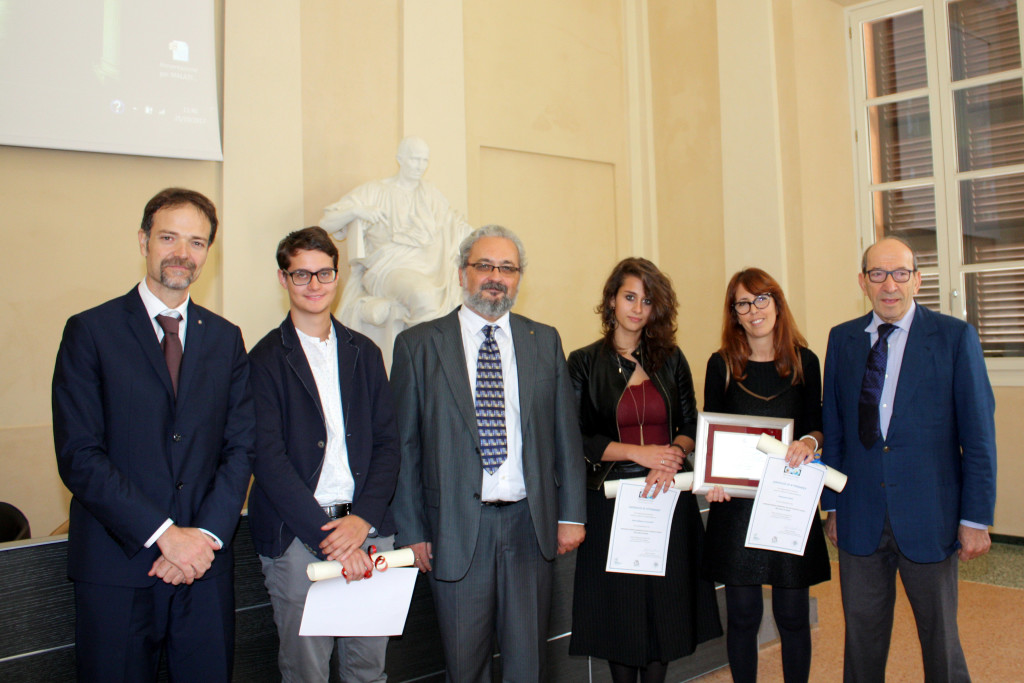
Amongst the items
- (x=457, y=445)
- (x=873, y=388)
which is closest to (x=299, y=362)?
(x=457, y=445)

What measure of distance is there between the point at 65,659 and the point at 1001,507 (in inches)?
223

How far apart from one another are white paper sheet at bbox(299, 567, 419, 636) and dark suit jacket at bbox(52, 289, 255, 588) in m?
0.24

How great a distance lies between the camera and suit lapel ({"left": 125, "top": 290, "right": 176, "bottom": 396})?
6.27 feet

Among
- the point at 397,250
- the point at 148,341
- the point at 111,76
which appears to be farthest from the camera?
the point at 397,250

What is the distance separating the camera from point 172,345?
77.6 inches

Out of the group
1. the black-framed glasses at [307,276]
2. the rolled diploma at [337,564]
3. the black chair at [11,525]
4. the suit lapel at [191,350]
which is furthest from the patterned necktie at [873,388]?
the black chair at [11,525]

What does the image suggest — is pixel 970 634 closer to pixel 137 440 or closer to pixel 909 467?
pixel 909 467

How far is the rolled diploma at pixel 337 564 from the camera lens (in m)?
1.92

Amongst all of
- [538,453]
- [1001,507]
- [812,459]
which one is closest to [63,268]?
[538,453]

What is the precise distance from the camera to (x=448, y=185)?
19.2 feet

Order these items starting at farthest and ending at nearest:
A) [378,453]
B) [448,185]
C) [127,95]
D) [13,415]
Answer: [448,185] → [127,95] → [13,415] → [378,453]

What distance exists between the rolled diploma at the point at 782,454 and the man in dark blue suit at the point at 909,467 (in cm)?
9

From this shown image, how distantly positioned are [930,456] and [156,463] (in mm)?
2150

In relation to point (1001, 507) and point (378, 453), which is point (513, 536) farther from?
point (1001, 507)
